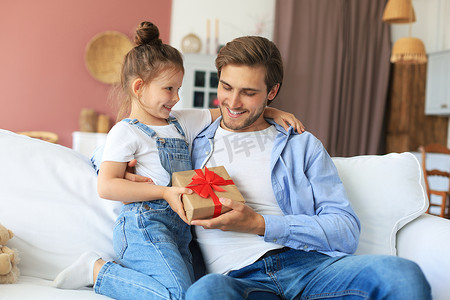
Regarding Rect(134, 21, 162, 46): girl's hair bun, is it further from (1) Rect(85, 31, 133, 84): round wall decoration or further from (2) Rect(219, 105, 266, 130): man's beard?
(1) Rect(85, 31, 133, 84): round wall decoration

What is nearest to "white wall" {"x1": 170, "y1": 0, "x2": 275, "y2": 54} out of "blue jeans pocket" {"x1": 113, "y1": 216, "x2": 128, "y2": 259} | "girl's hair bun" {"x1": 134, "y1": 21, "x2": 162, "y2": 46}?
"girl's hair bun" {"x1": 134, "y1": 21, "x2": 162, "y2": 46}

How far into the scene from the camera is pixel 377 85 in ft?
18.6

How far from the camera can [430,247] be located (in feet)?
4.84

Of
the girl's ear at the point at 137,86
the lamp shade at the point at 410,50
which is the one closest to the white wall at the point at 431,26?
the lamp shade at the point at 410,50

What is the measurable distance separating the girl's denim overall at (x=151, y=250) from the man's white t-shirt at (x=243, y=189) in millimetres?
97

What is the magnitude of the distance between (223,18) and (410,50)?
2.08m

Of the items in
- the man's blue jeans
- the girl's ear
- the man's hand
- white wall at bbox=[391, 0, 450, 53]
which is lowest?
the man's blue jeans

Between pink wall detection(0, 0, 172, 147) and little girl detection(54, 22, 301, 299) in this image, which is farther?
pink wall detection(0, 0, 172, 147)

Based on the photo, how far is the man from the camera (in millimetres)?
1151

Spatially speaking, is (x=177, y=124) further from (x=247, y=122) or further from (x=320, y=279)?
(x=320, y=279)

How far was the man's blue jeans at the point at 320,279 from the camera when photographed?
1.07 metres

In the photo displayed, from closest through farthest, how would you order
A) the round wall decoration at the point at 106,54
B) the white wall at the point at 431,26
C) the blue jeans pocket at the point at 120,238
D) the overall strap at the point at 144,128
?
the blue jeans pocket at the point at 120,238
the overall strap at the point at 144,128
the round wall decoration at the point at 106,54
the white wall at the point at 431,26

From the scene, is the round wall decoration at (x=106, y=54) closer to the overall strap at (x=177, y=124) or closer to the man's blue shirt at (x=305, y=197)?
the overall strap at (x=177, y=124)

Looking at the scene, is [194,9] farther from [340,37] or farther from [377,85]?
[377,85]
